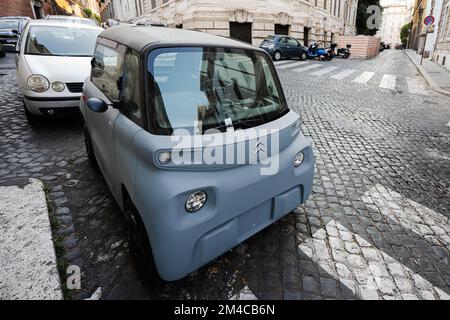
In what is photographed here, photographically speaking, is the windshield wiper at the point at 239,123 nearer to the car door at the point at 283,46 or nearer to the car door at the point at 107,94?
the car door at the point at 107,94

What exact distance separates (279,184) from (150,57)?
1.31 m

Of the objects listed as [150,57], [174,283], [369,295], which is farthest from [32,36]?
[369,295]

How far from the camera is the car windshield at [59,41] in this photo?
206 inches

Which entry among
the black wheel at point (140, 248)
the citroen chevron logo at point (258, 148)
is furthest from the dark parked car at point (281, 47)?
the black wheel at point (140, 248)

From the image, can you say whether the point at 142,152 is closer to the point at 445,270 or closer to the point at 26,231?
the point at 26,231

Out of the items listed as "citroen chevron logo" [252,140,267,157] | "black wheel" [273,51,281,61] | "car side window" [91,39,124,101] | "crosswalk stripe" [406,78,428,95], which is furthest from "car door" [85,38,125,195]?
"black wheel" [273,51,281,61]

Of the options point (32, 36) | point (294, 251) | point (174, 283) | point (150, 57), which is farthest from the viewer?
point (32, 36)

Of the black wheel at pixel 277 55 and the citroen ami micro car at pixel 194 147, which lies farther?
the black wheel at pixel 277 55

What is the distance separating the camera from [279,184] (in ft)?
7.32

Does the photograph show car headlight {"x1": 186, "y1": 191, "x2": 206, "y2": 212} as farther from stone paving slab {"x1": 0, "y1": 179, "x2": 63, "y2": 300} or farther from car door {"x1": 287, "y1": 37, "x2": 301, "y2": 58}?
car door {"x1": 287, "y1": 37, "x2": 301, "y2": 58}

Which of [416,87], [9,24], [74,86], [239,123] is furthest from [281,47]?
[239,123]

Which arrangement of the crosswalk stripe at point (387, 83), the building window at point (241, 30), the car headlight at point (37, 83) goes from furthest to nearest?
1. the building window at point (241, 30)
2. the crosswalk stripe at point (387, 83)
3. the car headlight at point (37, 83)

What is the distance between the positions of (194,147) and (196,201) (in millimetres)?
334

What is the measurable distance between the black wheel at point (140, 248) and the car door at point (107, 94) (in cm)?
50
